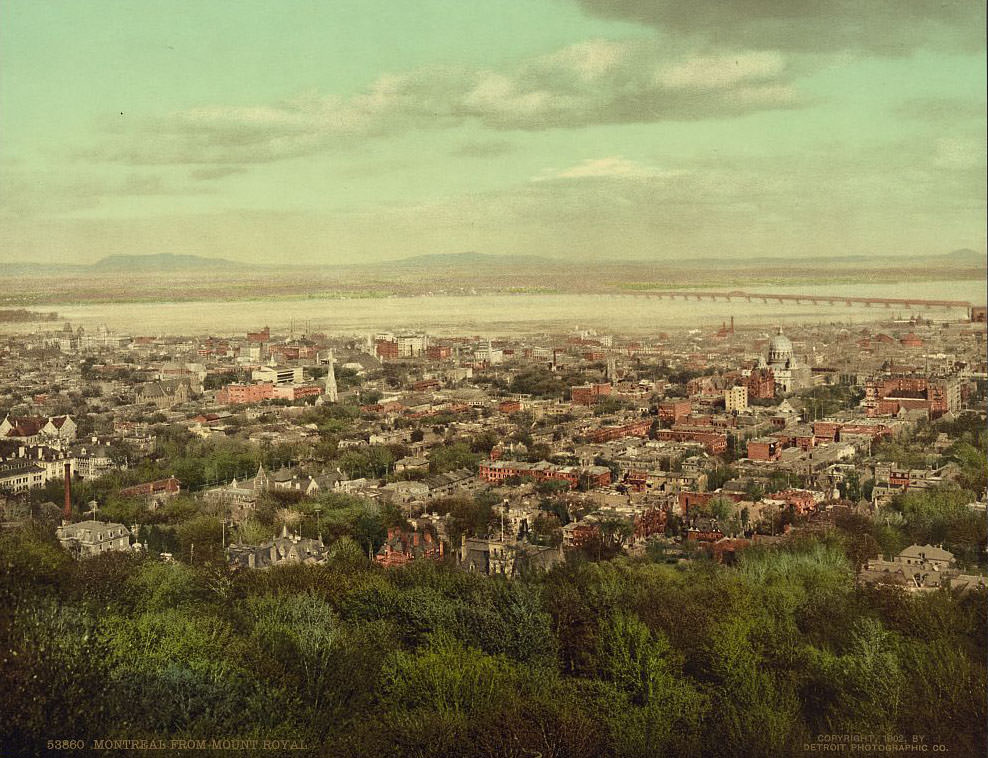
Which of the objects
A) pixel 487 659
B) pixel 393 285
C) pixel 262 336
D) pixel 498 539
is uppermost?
pixel 393 285

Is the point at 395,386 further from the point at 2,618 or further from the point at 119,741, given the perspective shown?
the point at 119,741

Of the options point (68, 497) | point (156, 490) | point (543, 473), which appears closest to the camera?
point (68, 497)

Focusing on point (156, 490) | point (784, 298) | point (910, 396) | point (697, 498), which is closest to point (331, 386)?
point (156, 490)

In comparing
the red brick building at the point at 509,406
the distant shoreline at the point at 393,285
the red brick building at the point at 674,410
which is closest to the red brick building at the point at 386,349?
the distant shoreline at the point at 393,285

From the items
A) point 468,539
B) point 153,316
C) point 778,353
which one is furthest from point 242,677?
point 778,353

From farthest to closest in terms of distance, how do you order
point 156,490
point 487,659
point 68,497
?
point 156,490
point 68,497
point 487,659

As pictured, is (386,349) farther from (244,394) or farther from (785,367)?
(785,367)

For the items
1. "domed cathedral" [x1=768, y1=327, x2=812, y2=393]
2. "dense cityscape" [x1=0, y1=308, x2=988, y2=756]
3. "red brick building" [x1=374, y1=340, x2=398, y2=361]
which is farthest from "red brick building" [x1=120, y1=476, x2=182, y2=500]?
"domed cathedral" [x1=768, y1=327, x2=812, y2=393]
